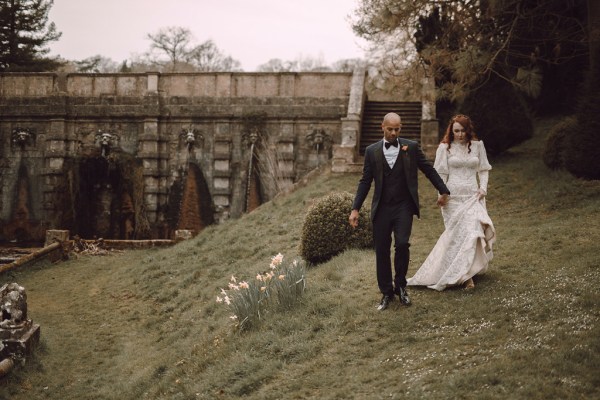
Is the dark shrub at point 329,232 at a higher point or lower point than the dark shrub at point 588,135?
lower

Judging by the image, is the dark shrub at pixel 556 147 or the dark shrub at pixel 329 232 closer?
the dark shrub at pixel 329 232

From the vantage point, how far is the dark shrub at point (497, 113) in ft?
50.2

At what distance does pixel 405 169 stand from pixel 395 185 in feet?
0.63

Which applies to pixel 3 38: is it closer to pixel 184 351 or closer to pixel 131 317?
pixel 131 317

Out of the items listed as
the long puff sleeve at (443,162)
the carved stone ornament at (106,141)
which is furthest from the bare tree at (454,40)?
the carved stone ornament at (106,141)

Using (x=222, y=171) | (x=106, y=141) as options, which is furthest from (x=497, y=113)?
(x=106, y=141)

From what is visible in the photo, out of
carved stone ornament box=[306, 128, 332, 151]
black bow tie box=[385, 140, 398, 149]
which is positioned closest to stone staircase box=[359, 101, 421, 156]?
carved stone ornament box=[306, 128, 332, 151]

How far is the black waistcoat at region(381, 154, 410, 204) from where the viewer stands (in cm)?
643

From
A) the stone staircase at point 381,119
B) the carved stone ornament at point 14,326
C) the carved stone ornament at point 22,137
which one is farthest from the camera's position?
the carved stone ornament at point 22,137

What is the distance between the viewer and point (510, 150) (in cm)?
1703

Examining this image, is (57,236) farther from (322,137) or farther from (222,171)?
(322,137)

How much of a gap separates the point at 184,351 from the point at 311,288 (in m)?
1.82

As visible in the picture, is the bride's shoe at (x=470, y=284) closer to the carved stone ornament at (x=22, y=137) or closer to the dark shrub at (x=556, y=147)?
the dark shrub at (x=556, y=147)

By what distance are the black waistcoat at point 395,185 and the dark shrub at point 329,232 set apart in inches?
124
